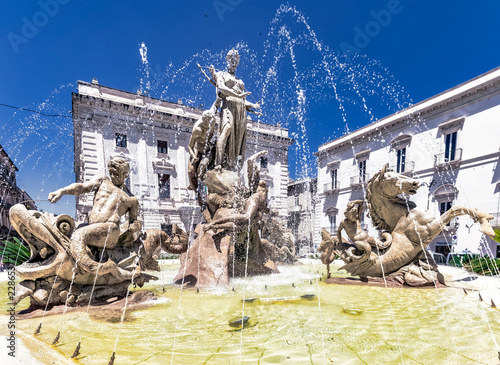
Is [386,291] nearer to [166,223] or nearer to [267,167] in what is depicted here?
[166,223]

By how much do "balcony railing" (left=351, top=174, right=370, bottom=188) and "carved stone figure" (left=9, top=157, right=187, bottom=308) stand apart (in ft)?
83.5

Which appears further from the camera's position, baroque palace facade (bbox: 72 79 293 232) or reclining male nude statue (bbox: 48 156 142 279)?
baroque palace facade (bbox: 72 79 293 232)

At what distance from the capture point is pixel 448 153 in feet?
68.3

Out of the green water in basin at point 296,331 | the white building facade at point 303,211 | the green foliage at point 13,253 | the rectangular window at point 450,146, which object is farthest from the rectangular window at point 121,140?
the rectangular window at point 450,146

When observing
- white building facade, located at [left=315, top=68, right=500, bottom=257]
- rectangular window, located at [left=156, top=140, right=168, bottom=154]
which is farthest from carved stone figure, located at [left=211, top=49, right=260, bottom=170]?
rectangular window, located at [left=156, top=140, right=168, bottom=154]

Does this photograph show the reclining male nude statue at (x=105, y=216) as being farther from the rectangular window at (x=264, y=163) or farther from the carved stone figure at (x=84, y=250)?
the rectangular window at (x=264, y=163)

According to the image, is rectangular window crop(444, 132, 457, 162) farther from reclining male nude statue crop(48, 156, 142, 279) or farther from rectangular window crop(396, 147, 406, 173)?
reclining male nude statue crop(48, 156, 142, 279)

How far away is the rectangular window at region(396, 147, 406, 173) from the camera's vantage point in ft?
77.9

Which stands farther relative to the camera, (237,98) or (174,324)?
(237,98)

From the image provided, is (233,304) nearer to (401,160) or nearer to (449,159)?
(449,159)

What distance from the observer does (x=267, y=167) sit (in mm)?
29203

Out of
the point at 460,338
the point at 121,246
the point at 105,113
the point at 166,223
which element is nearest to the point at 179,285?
the point at 121,246

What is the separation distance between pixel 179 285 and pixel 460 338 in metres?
4.47

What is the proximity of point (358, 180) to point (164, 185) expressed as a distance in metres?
19.3
